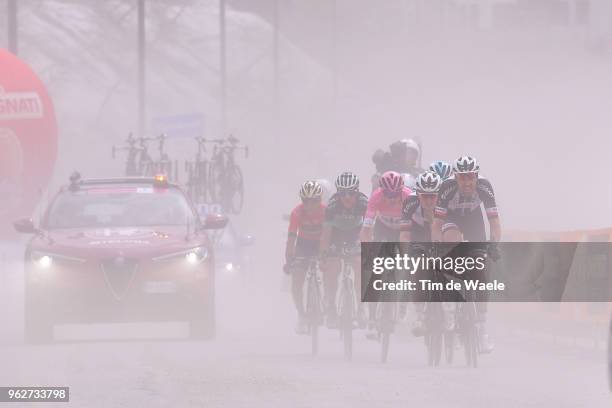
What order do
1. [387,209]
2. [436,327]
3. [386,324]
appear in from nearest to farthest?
[436,327]
[386,324]
[387,209]

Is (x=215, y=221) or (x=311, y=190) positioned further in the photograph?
(x=215, y=221)

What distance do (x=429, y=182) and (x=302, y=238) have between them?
2594 mm

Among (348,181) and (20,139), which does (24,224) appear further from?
(20,139)

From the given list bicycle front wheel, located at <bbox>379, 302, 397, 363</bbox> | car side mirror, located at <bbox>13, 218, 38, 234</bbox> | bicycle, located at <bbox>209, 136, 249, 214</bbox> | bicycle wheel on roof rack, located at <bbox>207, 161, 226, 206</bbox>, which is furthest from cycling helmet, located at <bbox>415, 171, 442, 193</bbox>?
bicycle wheel on roof rack, located at <bbox>207, 161, 226, 206</bbox>

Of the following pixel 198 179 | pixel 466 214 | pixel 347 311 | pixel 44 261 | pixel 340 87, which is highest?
pixel 340 87

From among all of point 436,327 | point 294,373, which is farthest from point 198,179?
point 294,373

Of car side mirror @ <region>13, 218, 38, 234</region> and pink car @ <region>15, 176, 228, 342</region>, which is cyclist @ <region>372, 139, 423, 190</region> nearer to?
pink car @ <region>15, 176, 228, 342</region>

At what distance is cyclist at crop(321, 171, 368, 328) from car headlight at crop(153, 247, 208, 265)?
4.64 ft

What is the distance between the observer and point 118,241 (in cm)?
1784

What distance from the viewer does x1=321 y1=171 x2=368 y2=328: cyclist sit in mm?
17016

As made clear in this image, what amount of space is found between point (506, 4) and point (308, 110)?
3710 cm

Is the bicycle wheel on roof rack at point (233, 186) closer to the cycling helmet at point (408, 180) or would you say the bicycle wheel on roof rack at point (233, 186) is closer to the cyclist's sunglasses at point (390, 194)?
the cycling helmet at point (408, 180)

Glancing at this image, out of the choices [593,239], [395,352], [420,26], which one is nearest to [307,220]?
[395,352]

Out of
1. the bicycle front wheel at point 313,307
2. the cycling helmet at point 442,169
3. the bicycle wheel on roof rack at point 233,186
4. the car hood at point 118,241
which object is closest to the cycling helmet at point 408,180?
the bicycle front wheel at point 313,307
